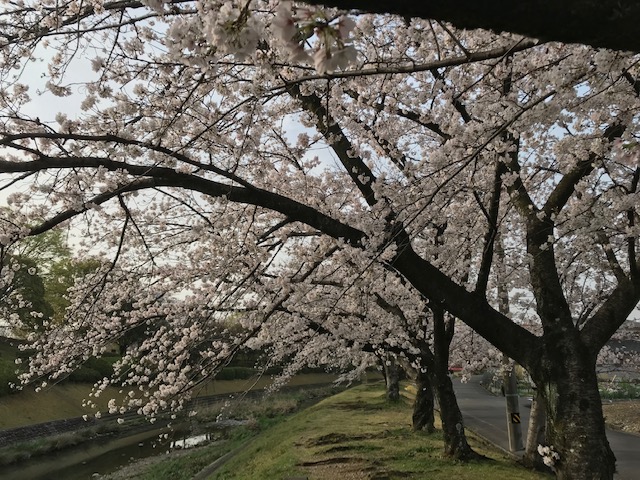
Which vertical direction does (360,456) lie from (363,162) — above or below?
below

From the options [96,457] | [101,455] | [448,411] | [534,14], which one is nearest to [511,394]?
[448,411]

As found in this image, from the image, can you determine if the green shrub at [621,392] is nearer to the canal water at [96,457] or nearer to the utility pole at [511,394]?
the utility pole at [511,394]

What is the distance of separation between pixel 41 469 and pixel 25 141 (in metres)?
14.8

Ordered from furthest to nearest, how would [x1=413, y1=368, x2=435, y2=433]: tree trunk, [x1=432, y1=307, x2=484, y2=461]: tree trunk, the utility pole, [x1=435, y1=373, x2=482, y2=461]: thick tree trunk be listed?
[x1=413, y1=368, x2=435, y2=433]: tree trunk, the utility pole, [x1=435, y1=373, x2=482, y2=461]: thick tree trunk, [x1=432, y1=307, x2=484, y2=461]: tree trunk

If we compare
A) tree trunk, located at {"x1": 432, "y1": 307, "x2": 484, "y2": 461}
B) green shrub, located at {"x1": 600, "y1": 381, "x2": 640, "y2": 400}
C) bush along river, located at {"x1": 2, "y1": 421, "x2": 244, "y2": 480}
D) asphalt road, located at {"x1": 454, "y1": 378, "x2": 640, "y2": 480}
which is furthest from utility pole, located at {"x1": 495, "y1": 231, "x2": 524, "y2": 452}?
green shrub, located at {"x1": 600, "y1": 381, "x2": 640, "y2": 400}

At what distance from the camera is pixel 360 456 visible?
10211 millimetres

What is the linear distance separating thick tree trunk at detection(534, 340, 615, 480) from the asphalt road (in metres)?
5.44

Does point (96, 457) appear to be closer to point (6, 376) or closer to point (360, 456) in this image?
point (6, 376)

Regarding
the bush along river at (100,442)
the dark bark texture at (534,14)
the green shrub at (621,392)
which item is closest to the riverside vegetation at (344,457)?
the bush along river at (100,442)

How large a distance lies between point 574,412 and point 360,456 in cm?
653

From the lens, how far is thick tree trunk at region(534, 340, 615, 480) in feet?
15.1

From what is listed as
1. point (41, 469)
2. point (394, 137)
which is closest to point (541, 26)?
point (394, 137)

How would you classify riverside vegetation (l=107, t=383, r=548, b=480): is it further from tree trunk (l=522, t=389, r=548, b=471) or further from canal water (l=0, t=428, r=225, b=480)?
canal water (l=0, t=428, r=225, b=480)

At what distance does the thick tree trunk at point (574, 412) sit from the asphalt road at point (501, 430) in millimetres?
5435
